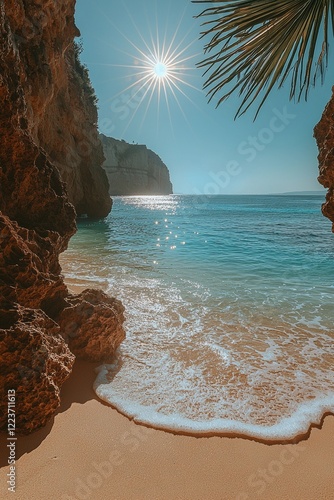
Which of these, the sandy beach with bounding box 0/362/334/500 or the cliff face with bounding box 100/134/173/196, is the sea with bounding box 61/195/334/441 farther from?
the cliff face with bounding box 100/134/173/196

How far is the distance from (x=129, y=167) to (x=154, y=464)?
411ft

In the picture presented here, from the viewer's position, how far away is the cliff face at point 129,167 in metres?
110

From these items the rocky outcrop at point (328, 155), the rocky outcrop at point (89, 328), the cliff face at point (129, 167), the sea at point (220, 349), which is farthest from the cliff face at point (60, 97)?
the cliff face at point (129, 167)

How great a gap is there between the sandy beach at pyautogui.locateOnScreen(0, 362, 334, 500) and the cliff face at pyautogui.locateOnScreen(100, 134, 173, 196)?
111 metres

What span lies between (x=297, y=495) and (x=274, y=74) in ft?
10.2

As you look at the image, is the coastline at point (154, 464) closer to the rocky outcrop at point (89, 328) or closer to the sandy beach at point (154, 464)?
the sandy beach at point (154, 464)

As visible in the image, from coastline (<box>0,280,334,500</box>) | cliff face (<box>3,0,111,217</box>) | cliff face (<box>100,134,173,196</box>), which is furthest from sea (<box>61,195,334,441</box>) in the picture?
cliff face (<box>100,134,173,196</box>)

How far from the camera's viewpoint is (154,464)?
217 cm

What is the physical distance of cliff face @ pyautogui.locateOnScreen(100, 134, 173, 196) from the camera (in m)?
110

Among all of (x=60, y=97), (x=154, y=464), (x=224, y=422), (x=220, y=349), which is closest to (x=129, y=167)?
(x=60, y=97)

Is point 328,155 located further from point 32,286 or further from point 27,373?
Answer: point 27,373

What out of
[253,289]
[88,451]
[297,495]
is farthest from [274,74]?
[253,289]

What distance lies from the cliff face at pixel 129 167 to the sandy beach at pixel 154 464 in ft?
365

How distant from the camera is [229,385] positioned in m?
3.22
